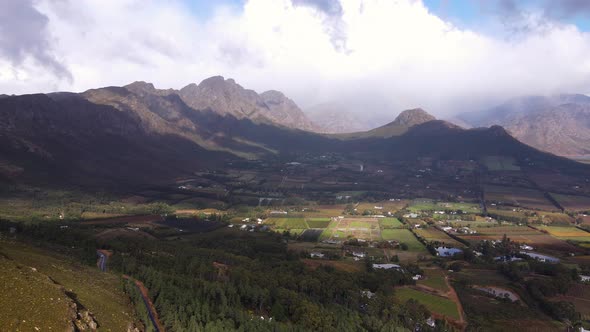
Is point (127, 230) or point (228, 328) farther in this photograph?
point (127, 230)

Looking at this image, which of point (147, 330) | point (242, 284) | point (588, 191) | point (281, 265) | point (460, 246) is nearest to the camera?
point (147, 330)

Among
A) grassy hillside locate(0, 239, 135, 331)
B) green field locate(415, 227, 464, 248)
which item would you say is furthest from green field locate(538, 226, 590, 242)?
grassy hillside locate(0, 239, 135, 331)

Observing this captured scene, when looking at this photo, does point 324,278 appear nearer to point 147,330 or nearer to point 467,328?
point 467,328

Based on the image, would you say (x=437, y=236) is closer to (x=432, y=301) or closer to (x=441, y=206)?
(x=432, y=301)

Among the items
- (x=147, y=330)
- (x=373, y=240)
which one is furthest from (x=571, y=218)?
(x=147, y=330)

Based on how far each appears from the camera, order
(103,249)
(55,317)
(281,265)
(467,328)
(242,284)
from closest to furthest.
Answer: (55,317), (467,328), (242,284), (281,265), (103,249)

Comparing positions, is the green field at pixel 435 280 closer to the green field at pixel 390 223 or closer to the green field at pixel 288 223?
the green field at pixel 390 223
